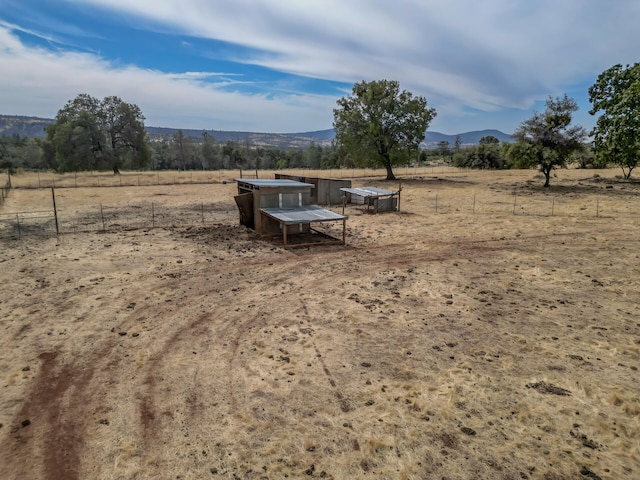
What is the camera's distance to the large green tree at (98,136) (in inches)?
1839

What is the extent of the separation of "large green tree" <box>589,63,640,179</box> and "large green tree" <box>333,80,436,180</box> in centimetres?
1445

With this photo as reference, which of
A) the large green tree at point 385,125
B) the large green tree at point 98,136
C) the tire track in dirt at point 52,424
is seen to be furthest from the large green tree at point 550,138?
the large green tree at point 98,136

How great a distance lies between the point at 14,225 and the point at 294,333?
1878 centimetres

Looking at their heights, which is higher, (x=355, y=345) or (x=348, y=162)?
(x=348, y=162)

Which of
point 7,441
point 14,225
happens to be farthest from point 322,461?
point 14,225

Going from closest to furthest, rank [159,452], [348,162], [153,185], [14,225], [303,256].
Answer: [159,452] → [303,256] → [14,225] → [153,185] → [348,162]

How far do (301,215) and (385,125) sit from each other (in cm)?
2778

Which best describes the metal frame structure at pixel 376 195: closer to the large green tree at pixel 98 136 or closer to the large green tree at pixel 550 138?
the large green tree at pixel 550 138

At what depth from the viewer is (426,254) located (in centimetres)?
1476

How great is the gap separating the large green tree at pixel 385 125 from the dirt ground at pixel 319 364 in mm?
27348

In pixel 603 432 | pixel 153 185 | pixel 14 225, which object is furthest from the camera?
pixel 153 185

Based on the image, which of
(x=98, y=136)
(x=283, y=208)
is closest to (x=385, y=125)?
(x=283, y=208)

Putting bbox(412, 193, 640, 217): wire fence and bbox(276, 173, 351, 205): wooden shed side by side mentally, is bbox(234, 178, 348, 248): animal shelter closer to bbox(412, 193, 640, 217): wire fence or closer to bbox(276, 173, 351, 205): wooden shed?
bbox(276, 173, 351, 205): wooden shed

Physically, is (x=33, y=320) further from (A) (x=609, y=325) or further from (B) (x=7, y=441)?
(A) (x=609, y=325)
